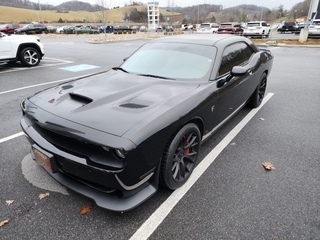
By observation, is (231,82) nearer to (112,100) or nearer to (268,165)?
(268,165)

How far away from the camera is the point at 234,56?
3.63 metres

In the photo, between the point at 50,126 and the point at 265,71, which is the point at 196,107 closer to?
the point at 50,126

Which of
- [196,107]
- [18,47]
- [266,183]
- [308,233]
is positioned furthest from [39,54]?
[308,233]

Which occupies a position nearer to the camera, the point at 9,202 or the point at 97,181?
the point at 97,181

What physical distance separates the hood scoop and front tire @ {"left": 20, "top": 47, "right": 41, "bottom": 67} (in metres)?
7.81

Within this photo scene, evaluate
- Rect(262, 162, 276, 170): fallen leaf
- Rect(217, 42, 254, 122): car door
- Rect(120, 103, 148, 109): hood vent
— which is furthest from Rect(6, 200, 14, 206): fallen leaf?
Rect(262, 162, 276, 170): fallen leaf

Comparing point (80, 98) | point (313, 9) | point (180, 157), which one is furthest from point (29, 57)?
point (313, 9)

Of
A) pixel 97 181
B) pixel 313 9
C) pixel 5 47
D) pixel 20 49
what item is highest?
pixel 313 9

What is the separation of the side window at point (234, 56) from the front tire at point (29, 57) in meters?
8.07

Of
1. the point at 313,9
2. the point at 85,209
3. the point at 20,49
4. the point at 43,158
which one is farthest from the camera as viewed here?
the point at 313,9

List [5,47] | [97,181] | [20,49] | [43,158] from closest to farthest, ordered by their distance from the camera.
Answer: [97,181] → [43,158] → [5,47] → [20,49]

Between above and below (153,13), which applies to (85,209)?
below

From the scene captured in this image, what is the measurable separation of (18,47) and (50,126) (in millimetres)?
8088

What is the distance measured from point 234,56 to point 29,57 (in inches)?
327
